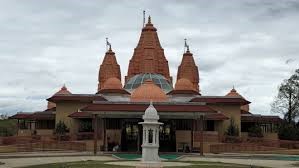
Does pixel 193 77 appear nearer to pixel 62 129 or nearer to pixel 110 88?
pixel 110 88

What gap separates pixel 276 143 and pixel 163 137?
39.9ft

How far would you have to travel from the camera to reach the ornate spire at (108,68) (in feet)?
284

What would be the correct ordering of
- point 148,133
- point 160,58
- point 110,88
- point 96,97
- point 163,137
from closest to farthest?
point 148,133 < point 163,137 < point 96,97 < point 110,88 < point 160,58

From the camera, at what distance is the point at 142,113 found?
1956 inches

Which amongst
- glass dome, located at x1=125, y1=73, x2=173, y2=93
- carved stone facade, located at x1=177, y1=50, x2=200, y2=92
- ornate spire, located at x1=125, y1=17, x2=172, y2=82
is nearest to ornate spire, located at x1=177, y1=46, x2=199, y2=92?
carved stone facade, located at x1=177, y1=50, x2=200, y2=92

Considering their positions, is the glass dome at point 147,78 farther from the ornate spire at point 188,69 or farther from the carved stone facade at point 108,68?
the ornate spire at point 188,69

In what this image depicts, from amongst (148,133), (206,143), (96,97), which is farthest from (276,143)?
(148,133)

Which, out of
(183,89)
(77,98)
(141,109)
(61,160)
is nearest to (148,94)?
(77,98)

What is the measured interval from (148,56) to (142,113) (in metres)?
30.9

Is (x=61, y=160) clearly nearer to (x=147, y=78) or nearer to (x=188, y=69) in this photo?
(x=147, y=78)

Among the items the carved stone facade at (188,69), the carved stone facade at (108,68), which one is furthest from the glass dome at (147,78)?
the carved stone facade at (188,69)

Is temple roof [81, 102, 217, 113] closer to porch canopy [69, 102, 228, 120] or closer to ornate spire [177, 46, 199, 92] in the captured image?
porch canopy [69, 102, 228, 120]

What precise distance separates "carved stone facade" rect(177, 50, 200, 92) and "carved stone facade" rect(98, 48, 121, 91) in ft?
34.2

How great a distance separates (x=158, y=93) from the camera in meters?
61.3
